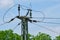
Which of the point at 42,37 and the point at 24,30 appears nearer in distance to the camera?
the point at 24,30

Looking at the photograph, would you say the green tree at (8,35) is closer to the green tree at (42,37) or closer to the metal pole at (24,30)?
the green tree at (42,37)

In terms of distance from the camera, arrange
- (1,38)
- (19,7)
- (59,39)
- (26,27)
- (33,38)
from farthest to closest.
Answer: (59,39), (33,38), (1,38), (19,7), (26,27)

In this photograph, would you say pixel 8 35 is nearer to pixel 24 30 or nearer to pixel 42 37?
pixel 42 37

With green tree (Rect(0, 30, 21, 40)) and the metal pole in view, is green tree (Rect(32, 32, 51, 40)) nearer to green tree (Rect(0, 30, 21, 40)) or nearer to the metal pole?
green tree (Rect(0, 30, 21, 40))

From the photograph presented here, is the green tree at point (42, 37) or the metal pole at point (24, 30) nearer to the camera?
the metal pole at point (24, 30)

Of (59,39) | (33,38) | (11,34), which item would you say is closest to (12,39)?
(11,34)

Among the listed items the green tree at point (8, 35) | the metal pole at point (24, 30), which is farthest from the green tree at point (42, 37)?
the metal pole at point (24, 30)

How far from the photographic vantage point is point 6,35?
224ft

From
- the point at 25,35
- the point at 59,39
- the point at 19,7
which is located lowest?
the point at 59,39

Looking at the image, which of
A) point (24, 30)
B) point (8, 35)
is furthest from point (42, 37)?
point (24, 30)

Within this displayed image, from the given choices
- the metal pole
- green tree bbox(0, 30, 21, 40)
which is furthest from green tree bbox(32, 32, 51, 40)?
the metal pole

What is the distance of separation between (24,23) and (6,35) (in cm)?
4409

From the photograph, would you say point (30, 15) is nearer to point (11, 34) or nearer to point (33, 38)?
point (11, 34)

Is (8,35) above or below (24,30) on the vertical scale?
below
